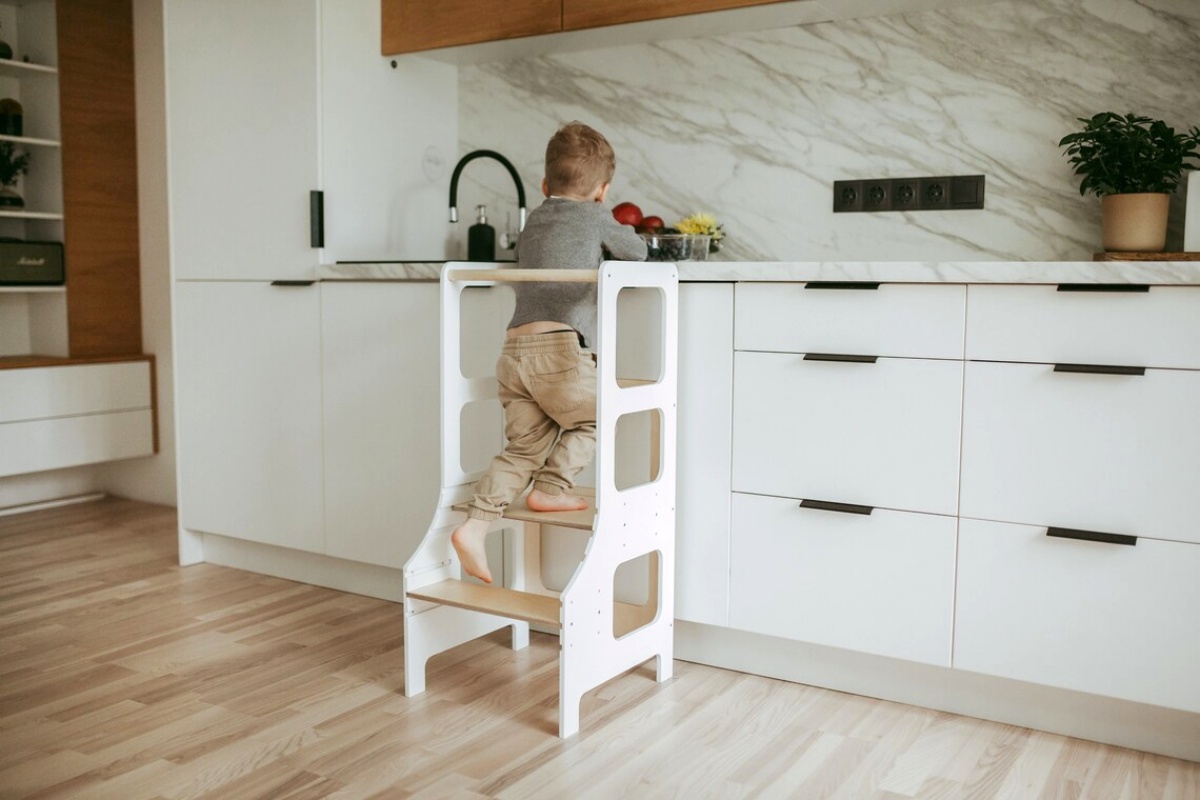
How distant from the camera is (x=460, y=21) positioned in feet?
9.30

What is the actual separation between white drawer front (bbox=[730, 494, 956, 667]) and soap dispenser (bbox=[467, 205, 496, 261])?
1.14 metres

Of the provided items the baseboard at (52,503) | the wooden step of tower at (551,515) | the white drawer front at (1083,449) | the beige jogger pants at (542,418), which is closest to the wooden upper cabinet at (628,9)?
the beige jogger pants at (542,418)

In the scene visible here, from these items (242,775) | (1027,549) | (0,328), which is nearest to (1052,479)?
(1027,549)

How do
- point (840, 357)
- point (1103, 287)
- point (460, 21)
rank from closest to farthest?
point (1103, 287), point (840, 357), point (460, 21)

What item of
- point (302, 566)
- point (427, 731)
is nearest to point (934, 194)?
point (427, 731)

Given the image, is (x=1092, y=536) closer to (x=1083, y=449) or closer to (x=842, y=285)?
(x=1083, y=449)

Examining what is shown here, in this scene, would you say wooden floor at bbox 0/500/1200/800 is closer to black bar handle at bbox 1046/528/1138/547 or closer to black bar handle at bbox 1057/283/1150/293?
black bar handle at bbox 1046/528/1138/547

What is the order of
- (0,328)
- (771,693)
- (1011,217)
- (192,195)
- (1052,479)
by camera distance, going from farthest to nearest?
1. (0,328)
2. (192,195)
3. (1011,217)
4. (771,693)
5. (1052,479)

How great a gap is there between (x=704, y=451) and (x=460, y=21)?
55.2 inches

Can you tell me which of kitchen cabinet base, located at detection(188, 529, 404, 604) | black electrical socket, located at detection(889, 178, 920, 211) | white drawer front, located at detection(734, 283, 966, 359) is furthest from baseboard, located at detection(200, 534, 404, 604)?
black electrical socket, located at detection(889, 178, 920, 211)

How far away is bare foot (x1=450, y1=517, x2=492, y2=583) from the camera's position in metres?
2.10

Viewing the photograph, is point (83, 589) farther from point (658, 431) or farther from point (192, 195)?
point (658, 431)

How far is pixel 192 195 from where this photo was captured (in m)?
3.08

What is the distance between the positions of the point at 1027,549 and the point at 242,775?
4.75 ft
